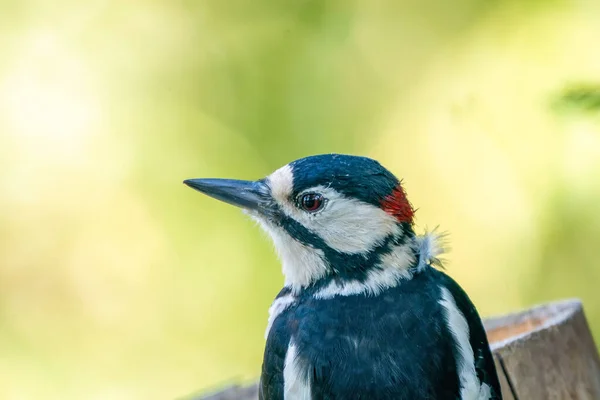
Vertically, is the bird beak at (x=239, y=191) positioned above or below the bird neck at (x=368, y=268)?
above

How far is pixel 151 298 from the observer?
548 cm

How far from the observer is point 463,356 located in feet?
6.79

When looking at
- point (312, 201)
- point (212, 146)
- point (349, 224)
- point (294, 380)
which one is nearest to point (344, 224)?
point (349, 224)

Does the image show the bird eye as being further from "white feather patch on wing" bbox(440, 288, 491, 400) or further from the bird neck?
"white feather patch on wing" bbox(440, 288, 491, 400)

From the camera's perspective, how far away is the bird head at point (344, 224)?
2279mm

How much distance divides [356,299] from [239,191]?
54 cm

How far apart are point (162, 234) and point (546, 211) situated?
99.4 inches

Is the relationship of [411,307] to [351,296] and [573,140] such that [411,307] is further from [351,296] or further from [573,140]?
[573,140]

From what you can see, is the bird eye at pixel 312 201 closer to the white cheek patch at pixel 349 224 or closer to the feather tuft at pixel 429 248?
the white cheek patch at pixel 349 224

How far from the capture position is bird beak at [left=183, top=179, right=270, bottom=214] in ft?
8.00

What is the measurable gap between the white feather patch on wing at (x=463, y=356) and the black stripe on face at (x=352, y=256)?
210mm

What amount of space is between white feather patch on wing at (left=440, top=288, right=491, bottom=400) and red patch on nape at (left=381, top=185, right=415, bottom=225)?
0.83 feet

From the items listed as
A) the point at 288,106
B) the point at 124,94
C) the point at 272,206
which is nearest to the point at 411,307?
the point at 272,206

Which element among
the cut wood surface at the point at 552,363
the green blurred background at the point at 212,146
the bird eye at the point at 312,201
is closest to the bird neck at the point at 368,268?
the bird eye at the point at 312,201
